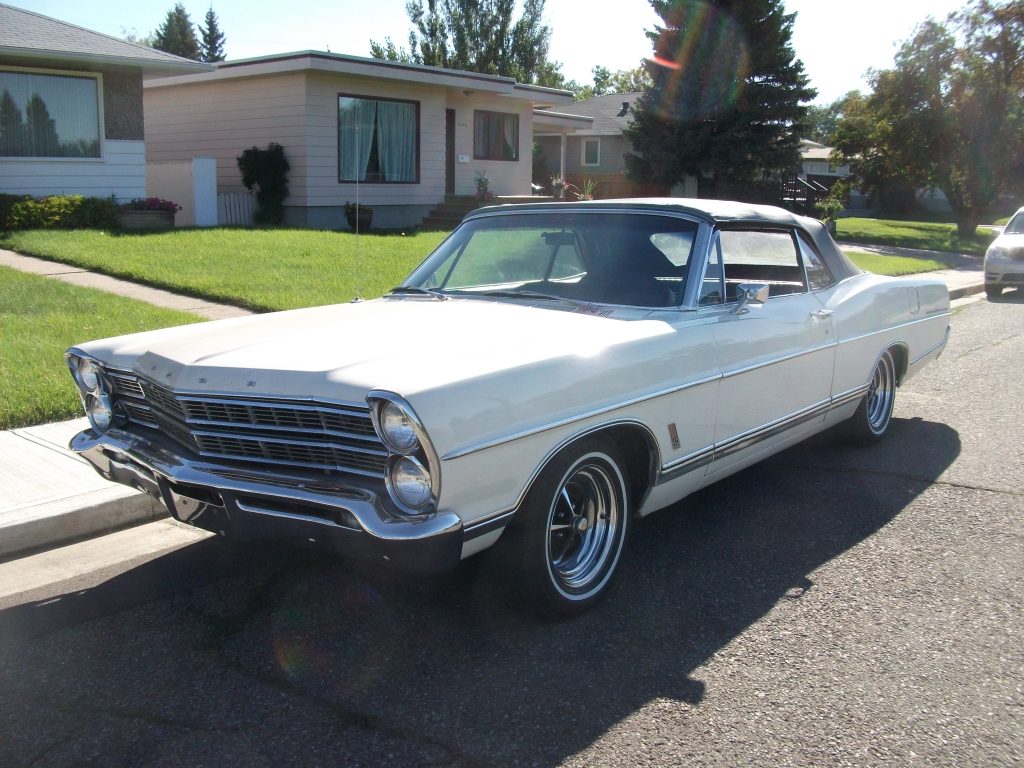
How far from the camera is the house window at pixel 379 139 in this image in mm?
20922

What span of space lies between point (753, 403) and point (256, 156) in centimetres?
1711

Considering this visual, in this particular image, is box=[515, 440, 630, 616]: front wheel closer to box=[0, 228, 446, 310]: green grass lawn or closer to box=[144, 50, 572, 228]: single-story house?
box=[0, 228, 446, 310]: green grass lawn

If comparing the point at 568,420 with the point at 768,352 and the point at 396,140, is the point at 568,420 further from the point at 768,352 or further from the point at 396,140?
the point at 396,140

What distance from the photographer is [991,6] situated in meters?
27.4

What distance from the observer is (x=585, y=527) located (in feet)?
13.1

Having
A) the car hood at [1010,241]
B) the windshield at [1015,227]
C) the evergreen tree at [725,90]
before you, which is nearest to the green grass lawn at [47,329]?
the car hood at [1010,241]

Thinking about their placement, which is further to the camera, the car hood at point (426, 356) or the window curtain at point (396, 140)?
the window curtain at point (396, 140)

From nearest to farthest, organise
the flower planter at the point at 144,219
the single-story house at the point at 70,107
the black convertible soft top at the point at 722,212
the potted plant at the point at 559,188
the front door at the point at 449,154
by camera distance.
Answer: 1. the black convertible soft top at the point at 722,212
2. the single-story house at the point at 70,107
3. the flower planter at the point at 144,219
4. the front door at the point at 449,154
5. the potted plant at the point at 559,188

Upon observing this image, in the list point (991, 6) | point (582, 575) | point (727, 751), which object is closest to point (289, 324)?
point (582, 575)

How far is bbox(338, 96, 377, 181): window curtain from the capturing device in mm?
20828

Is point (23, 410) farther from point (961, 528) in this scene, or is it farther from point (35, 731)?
point (961, 528)

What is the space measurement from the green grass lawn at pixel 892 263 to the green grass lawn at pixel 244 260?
855 centimetres

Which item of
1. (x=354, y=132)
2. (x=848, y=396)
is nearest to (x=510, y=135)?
(x=354, y=132)

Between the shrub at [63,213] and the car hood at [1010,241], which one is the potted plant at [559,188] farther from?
the shrub at [63,213]
